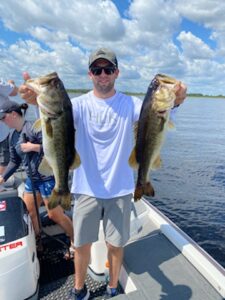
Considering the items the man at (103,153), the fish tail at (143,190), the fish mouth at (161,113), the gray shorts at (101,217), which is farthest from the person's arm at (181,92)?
the gray shorts at (101,217)

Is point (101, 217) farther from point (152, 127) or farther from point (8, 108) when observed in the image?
point (8, 108)

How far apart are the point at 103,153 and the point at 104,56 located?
0.92 meters

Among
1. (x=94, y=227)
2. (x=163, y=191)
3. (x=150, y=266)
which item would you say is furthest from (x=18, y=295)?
(x=163, y=191)

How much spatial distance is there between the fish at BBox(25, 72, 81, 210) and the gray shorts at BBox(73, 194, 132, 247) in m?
0.26

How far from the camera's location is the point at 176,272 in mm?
3652

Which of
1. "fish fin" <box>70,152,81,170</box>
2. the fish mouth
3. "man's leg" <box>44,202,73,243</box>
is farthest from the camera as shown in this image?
"man's leg" <box>44,202,73,243</box>

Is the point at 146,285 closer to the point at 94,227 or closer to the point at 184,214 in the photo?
the point at 94,227

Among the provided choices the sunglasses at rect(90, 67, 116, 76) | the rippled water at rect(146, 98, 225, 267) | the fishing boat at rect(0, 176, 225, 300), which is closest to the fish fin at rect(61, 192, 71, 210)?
the fishing boat at rect(0, 176, 225, 300)

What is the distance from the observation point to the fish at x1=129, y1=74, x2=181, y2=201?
253cm

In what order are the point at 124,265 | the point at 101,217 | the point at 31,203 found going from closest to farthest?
the point at 101,217
the point at 124,265
the point at 31,203

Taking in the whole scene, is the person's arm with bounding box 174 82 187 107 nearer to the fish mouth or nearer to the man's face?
the fish mouth

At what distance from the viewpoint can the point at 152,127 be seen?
8.77ft

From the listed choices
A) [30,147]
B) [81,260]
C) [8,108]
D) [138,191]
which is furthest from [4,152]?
[138,191]

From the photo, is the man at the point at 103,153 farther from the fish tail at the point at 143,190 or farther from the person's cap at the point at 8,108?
the person's cap at the point at 8,108
